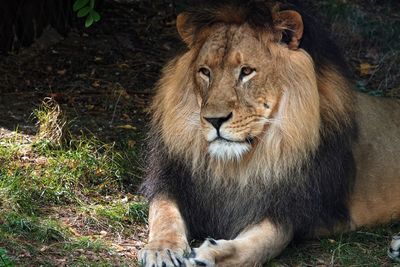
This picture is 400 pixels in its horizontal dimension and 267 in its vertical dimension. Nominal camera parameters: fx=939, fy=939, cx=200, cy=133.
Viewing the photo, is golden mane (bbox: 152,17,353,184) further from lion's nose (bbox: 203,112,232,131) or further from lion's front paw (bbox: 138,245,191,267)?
lion's front paw (bbox: 138,245,191,267)

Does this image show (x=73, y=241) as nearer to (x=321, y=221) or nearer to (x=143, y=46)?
(x=321, y=221)

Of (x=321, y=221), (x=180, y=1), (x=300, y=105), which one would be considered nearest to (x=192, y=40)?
(x=300, y=105)

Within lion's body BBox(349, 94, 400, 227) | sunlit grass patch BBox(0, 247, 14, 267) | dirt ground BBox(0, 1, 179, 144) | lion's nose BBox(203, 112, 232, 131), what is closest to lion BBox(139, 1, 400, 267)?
lion's nose BBox(203, 112, 232, 131)

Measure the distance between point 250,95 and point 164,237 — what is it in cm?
79

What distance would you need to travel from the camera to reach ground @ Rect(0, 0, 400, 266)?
15.8 ft

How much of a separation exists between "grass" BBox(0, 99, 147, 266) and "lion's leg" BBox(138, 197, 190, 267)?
0.22 metres

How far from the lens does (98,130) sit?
623 cm

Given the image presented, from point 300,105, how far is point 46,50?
327 cm

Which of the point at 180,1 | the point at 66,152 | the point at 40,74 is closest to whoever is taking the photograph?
the point at 66,152

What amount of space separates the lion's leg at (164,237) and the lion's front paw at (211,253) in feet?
0.23

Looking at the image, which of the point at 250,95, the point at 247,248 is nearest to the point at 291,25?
the point at 250,95

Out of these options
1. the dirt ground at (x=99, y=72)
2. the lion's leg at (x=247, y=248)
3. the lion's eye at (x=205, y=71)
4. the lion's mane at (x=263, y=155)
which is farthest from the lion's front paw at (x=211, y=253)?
the dirt ground at (x=99, y=72)

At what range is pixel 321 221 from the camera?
194 inches

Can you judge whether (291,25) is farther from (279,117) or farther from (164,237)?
(164,237)
